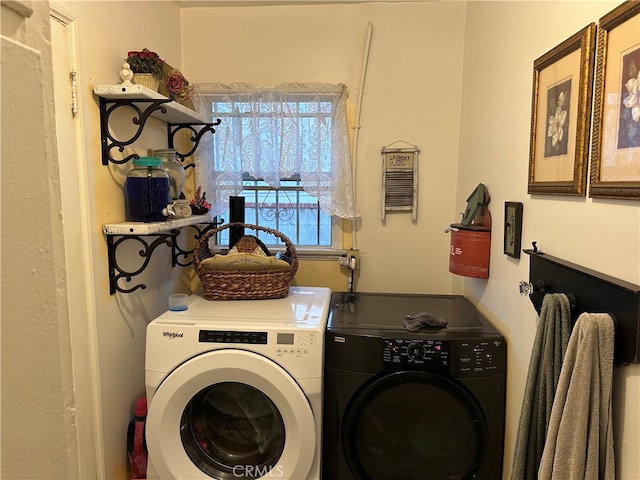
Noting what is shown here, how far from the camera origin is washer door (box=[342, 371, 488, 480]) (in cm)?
165

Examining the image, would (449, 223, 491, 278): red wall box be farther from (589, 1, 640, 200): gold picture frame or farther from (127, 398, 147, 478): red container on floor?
(127, 398, 147, 478): red container on floor

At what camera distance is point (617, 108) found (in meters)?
0.91

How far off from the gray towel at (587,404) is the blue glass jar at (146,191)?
145cm

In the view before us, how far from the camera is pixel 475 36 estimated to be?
6.73 ft

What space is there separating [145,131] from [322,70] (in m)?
0.97

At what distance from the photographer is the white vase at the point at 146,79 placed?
170 cm

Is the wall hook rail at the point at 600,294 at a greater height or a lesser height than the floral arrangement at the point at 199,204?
lesser

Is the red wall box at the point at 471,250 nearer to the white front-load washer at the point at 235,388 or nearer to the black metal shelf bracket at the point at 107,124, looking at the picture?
the white front-load washer at the point at 235,388

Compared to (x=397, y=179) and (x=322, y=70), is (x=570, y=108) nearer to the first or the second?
(x=397, y=179)

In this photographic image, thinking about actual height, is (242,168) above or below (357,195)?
above

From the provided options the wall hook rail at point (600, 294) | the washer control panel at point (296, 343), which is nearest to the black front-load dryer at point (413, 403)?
the washer control panel at point (296, 343)

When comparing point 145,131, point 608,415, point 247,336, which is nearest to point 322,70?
point 145,131

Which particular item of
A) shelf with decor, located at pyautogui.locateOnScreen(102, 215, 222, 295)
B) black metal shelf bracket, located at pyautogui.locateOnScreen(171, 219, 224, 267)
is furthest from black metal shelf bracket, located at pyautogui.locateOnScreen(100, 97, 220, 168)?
black metal shelf bracket, located at pyautogui.locateOnScreen(171, 219, 224, 267)

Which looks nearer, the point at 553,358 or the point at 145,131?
the point at 553,358
